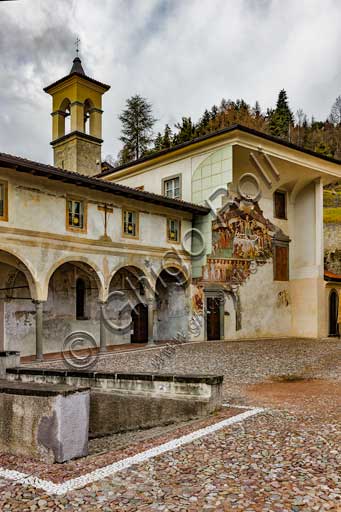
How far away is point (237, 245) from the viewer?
20844mm

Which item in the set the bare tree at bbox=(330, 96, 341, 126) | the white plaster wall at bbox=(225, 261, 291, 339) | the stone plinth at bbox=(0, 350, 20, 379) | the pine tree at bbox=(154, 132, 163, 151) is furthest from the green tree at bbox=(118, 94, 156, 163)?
the bare tree at bbox=(330, 96, 341, 126)

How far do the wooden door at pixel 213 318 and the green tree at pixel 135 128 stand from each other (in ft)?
92.7

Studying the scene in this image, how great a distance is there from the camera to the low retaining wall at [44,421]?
513 cm


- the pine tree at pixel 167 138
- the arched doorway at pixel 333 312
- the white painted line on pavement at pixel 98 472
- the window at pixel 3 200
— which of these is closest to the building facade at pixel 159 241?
the window at pixel 3 200

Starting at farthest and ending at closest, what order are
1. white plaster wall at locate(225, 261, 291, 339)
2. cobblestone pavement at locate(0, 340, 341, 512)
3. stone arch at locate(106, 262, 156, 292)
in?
white plaster wall at locate(225, 261, 291, 339)
stone arch at locate(106, 262, 156, 292)
cobblestone pavement at locate(0, 340, 341, 512)

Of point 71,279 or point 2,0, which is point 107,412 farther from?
point 71,279

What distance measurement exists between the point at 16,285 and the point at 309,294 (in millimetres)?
14313

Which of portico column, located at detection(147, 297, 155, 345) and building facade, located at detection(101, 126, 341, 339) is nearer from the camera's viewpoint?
portico column, located at detection(147, 297, 155, 345)

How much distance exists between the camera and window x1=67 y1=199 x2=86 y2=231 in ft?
50.7

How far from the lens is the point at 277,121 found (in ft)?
203

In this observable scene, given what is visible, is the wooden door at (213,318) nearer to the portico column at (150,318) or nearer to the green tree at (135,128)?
the portico column at (150,318)

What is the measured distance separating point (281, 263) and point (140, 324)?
8.17 m

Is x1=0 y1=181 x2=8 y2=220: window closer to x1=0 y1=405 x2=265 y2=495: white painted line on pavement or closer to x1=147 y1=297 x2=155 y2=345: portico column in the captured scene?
x1=147 y1=297 x2=155 y2=345: portico column
